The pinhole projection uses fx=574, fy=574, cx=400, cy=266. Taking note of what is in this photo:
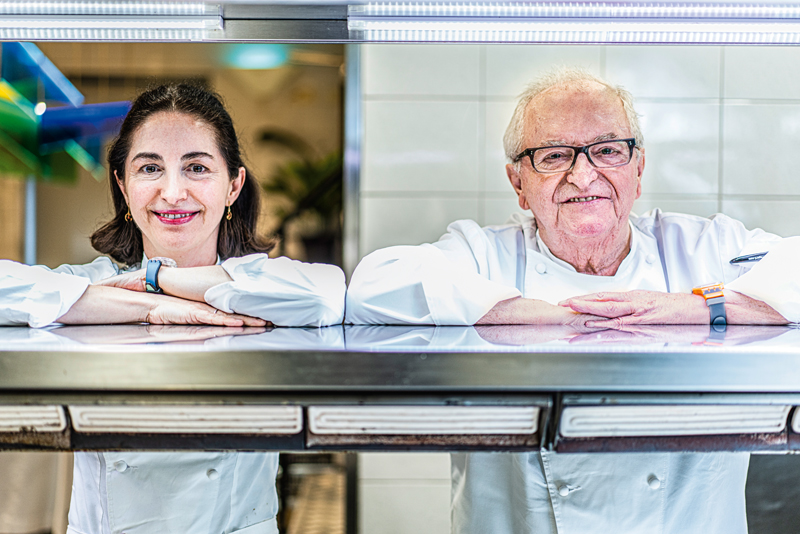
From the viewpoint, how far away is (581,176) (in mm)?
1400

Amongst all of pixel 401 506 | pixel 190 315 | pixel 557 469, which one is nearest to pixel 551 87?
pixel 557 469

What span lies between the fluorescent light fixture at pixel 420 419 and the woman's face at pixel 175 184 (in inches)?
31.1

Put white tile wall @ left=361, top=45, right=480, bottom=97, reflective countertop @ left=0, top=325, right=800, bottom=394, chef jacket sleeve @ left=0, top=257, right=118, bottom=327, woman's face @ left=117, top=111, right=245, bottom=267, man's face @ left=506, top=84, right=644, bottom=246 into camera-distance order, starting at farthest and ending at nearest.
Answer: white tile wall @ left=361, top=45, right=480, bottom=97, man's face @ left=506, top=84, right=644, bottom=246, woman's face @ left=117, top=111, right=245, bottom=267, chef jacket sleeve @ left=0, top=257, right=118, bottom=327, reflective countertop @ left=0, top=325, right=800, bottom=394

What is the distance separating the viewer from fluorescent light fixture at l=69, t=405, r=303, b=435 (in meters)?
0.68

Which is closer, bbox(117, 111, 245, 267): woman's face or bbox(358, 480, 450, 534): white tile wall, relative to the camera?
bbox(117, 111, 245, 267): woman's face

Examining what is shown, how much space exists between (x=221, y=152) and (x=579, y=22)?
2.77ft

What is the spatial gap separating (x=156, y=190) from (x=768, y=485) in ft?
5.38

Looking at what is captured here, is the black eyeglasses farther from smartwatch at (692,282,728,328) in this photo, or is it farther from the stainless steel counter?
the stainless steel counter

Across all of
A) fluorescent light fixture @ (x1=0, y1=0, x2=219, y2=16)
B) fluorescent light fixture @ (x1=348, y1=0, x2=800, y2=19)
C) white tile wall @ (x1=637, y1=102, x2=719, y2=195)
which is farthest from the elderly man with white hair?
white tile wall @ (x1=637, y1=102, x2=719, y2=195)

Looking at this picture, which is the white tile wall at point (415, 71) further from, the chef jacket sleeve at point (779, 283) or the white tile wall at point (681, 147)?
the chef jacket sleeve at point (779, 283)

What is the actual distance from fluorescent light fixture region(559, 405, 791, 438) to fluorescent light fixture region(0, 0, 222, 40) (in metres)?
0.86

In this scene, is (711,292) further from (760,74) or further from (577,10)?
(760,74)

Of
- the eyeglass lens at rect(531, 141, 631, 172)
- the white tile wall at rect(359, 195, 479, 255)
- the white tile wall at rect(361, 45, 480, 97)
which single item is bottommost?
the white tile wall at rect(359, 195, 479, 255)

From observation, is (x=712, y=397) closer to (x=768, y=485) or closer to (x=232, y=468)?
(x=232, y=468)
